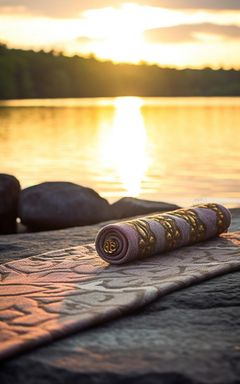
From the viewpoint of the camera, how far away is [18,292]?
11.5 ft

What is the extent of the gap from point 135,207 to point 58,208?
0.70m

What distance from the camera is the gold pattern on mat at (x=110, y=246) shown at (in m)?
4.02

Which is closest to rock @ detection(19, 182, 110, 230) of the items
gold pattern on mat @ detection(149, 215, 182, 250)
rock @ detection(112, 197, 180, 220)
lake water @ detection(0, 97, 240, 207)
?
rock @ detection(112, 197, 180, 220)

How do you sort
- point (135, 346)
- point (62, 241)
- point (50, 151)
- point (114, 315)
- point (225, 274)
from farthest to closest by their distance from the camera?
point (50, 151), point (62, 241), point (225, 274), point (114, 315), point (135, 346)

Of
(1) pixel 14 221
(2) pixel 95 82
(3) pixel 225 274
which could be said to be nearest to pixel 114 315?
(3) pixel 225 274

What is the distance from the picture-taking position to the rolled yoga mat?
158 inches

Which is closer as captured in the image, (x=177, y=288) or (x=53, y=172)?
(x=177, y=288)

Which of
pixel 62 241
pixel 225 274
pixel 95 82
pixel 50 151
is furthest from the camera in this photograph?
pixel 95 82

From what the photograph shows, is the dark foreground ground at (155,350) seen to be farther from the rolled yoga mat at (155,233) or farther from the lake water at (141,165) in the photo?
the lake water at (141,165)

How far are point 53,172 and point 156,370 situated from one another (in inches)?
467

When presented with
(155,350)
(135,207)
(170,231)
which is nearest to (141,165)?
(135,207)

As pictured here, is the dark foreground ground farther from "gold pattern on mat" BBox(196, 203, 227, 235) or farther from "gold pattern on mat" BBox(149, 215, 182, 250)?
"gold pattern on mat" BBox(196, 203, 227, 235)

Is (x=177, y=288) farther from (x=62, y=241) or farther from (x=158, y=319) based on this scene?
(x=62, y=241)

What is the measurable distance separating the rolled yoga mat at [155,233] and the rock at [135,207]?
7.75ft
